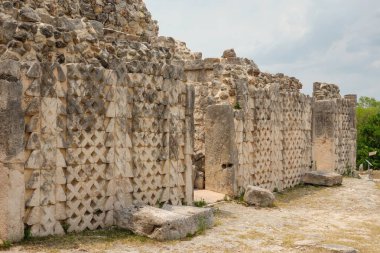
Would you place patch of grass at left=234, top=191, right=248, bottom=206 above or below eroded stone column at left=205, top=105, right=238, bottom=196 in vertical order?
below

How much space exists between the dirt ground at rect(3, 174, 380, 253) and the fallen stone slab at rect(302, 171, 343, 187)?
204 centimetres

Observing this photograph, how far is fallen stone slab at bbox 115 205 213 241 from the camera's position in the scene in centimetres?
668

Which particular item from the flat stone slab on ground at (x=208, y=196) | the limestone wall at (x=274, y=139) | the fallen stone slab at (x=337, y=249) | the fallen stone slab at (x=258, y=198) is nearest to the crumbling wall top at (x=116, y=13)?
the limestone wall at (x=274, y=139)

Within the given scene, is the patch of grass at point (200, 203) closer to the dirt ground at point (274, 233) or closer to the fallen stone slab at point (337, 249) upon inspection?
the dirt ground at point (274, 233)

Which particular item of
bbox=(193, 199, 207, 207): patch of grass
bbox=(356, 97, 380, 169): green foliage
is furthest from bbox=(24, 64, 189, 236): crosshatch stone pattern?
bbox=(356, 97, 380, 169): green foliage

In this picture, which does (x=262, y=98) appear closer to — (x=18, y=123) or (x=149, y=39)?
(x=149, y=39)

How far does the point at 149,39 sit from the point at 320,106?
909 cm

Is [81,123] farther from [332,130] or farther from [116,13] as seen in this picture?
[332,130]

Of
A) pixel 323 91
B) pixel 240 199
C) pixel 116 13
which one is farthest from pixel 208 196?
pixel 323 91

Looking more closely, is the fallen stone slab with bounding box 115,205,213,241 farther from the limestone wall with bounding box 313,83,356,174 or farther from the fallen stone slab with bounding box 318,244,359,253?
the limestone wall with bounding box 313,83,356,174

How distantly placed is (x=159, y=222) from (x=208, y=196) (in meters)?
4.04

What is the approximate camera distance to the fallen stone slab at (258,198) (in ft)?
33.9

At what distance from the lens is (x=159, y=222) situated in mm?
6707

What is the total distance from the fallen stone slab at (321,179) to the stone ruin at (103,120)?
Result: 300cm
